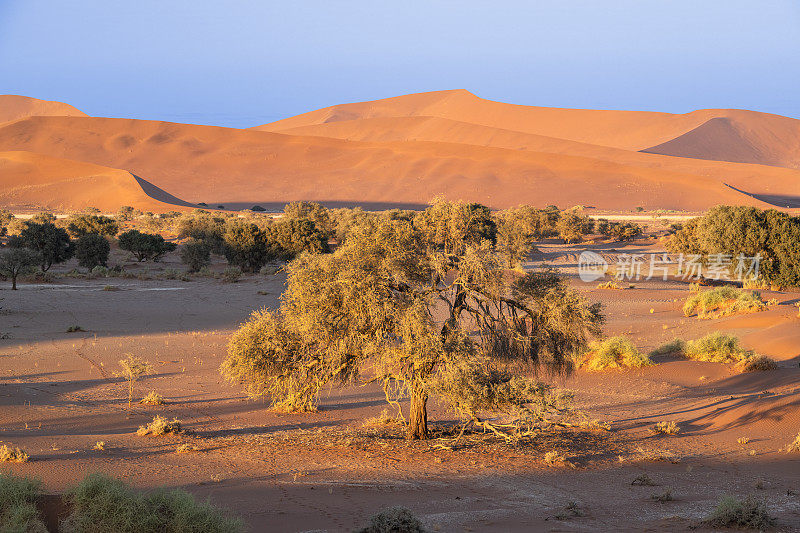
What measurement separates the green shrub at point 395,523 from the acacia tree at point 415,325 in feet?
11.3

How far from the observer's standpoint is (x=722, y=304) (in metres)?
27.3

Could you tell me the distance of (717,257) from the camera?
116 feet

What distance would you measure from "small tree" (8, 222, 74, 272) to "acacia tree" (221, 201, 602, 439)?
104 ft

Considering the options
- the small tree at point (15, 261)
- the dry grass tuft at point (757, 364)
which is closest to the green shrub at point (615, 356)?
the dry grass tuft at point (757, 364)

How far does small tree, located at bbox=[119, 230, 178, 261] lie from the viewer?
43.7 metres

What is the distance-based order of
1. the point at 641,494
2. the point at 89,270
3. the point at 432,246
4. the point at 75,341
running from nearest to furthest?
the point at 641,494 < the point at 432,246 < the point at 75,341 < the point at 89,270

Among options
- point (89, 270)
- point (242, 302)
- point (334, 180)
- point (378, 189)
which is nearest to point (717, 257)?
point (242, 302)

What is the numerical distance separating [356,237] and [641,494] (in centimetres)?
553

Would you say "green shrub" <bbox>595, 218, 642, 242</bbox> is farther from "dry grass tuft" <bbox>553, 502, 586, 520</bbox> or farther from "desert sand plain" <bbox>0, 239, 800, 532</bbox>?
"dry grass tuft" <bbox>553, 502, 586, 520</bbox>

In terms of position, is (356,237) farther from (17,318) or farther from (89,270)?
(89,270)

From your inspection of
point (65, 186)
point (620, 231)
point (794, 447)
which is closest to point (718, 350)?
point (794, 447)

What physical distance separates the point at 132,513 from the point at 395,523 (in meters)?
2.42

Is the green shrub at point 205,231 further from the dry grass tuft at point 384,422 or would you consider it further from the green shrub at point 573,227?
the dry grass tuft at point 384,422

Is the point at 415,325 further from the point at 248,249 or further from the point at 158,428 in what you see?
the point at 248,249
